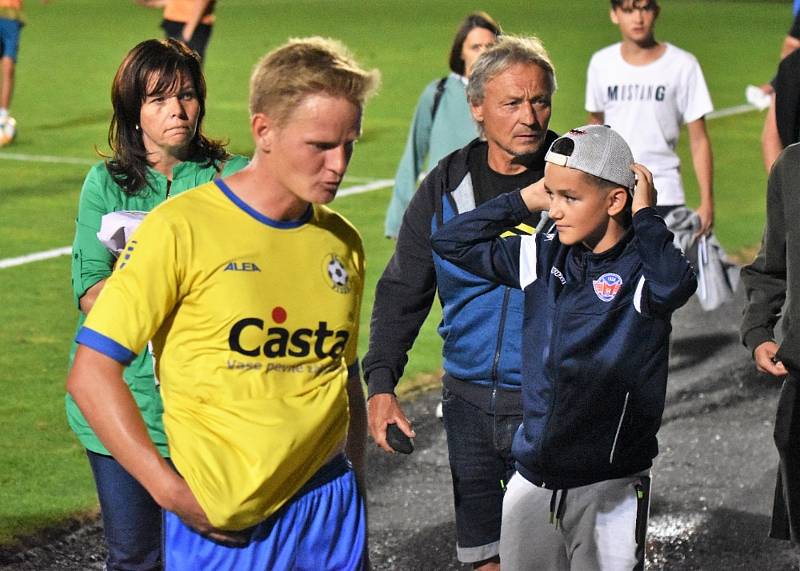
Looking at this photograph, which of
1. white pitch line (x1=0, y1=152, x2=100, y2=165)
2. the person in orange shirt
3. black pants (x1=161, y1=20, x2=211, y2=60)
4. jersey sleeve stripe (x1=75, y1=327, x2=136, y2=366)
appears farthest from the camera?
black pants (x1=161, y1=20, x2=211, y2=60)

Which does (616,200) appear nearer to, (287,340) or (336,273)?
(336,273)

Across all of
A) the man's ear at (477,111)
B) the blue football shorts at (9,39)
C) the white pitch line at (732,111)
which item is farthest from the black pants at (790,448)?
the white pitch line at (732,111)

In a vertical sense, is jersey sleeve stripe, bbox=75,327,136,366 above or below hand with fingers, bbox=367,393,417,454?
above

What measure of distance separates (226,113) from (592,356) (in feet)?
54.3

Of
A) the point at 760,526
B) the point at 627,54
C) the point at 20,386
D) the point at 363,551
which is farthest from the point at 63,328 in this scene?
the point at 363,551

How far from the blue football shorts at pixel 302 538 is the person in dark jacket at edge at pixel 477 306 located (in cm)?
107

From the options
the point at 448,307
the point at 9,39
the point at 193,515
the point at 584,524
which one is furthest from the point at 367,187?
the point at 193,515

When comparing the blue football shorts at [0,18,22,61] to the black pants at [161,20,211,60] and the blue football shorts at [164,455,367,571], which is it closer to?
the black pants at [161,20,211,60]

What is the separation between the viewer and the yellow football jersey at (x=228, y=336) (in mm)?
3586

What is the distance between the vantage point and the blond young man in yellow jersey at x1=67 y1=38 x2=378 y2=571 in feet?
11.6

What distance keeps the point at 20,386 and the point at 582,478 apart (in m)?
5.19

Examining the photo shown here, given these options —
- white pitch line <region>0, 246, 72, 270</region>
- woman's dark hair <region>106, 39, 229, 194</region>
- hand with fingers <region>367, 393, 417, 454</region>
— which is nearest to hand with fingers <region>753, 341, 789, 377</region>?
hand with fingers <region>367, 393, 417, 454</region>

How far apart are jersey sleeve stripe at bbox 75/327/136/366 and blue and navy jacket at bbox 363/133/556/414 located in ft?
5.84

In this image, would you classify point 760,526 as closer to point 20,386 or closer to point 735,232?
point 20,386
